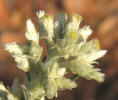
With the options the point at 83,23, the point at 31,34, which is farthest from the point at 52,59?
the point at 83,23

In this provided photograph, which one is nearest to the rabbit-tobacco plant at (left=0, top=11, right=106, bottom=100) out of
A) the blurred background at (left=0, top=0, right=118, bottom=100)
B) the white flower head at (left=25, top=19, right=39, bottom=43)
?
the white flower head at (left=25, top=19, right=39, bottom=43)

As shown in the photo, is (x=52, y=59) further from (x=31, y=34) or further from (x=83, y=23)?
(x=83, y=23)

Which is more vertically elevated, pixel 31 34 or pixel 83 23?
pixel 83 23

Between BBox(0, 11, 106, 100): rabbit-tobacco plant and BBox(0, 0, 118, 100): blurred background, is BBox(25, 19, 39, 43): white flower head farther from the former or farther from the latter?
BBox(0, 0, 118, 100): blurred background

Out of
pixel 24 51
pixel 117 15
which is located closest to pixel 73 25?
pixel 24 51

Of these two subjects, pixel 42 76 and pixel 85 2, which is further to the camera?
pixel 85 2

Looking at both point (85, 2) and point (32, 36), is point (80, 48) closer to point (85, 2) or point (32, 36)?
point (32, 36)

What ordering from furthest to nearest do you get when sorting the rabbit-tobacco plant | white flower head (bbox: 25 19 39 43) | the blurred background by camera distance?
the blurred background → white flower head (bbox: 25 19 39 43) → the rabbit-tobacco plant
